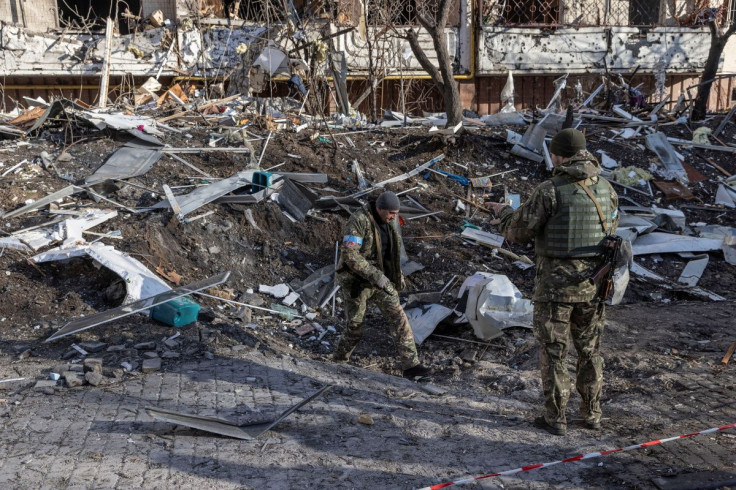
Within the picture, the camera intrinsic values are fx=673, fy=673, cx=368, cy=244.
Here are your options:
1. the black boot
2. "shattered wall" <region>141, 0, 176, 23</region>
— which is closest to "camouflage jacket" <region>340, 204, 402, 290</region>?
the black boot

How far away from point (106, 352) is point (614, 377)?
432 centimetres

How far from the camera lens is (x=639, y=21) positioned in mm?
18031

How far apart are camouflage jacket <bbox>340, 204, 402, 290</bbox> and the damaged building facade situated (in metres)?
6.83

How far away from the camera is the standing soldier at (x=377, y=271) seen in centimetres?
562

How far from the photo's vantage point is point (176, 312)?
6000mm

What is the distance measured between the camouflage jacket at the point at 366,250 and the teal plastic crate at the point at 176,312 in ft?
4.83

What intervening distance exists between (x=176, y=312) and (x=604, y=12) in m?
14.8

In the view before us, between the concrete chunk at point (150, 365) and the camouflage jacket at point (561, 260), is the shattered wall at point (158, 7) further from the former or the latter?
the camouflage jacket at point (561, 260)

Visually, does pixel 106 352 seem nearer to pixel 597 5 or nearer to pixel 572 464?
pixel 572 464

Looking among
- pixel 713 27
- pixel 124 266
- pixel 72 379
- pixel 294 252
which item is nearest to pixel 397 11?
pixel 713 27

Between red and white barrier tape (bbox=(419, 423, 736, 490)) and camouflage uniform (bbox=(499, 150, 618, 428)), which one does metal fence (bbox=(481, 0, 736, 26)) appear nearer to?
camouflage uniform (bbox=(499, 150, 618, 428))

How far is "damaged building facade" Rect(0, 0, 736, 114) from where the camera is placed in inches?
A: 531

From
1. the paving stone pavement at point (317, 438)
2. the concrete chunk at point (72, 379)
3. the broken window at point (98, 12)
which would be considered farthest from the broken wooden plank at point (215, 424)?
the broken window at point (98, 12)

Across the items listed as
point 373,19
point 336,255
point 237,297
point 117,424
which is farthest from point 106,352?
point 373,19
